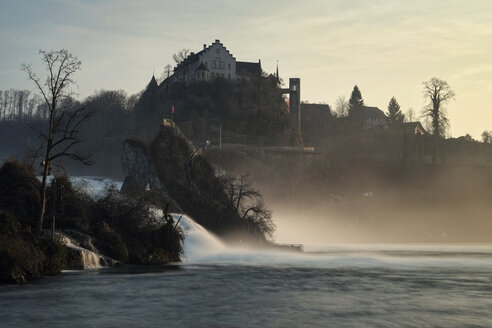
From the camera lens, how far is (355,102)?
17875 centimetres

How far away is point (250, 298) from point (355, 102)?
152884 mm

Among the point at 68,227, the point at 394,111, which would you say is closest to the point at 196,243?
the point at 68,227

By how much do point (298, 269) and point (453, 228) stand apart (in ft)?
229

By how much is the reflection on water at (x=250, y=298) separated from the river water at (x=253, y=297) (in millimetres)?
44

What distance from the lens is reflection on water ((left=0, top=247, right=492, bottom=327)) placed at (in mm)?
25641

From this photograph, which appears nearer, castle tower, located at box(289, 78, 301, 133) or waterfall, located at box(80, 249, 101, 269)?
waterfall, located at box(80, 249, 101, 269)

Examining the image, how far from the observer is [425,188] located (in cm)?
12106

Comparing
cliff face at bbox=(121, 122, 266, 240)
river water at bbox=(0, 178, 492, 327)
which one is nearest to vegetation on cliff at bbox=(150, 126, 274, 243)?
cliff face at bbox=(121, 122, 266, 240)

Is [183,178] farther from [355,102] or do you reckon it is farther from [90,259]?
[355,102]

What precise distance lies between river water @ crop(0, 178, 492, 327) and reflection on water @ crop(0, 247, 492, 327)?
1.7 inches

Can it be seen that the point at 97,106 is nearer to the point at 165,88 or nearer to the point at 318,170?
the point at 165,88

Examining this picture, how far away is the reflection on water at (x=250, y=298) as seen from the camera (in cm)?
2564

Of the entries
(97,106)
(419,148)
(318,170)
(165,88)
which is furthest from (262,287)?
(97,106)

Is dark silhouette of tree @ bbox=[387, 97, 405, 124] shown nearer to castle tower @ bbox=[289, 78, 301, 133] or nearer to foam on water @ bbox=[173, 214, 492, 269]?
castle tower @ bbox=[289, 78, 301, 133]
